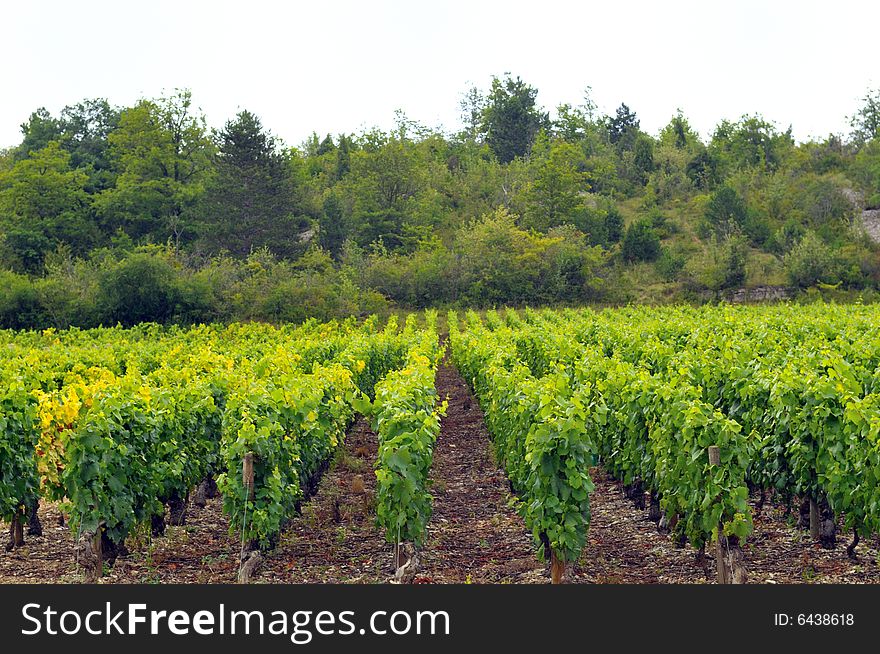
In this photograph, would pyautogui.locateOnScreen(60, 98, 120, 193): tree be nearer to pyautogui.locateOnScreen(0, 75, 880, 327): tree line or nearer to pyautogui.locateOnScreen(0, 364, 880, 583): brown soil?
pyautogui.locateOnScreen(0, 75, 880, 327): tree line

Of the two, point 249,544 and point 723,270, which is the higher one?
point 723,270

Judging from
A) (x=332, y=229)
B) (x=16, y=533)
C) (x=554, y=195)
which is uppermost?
(x=554, y=195)

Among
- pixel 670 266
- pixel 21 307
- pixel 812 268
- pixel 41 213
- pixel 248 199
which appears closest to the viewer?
pixel 21 307

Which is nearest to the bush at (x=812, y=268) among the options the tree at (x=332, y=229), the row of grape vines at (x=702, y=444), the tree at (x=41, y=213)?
the tree at (x=332, y=229)

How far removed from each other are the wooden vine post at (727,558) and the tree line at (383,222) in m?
38.4

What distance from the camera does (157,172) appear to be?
6644 centimetres

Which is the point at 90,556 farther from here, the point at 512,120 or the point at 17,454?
the point at 512,120

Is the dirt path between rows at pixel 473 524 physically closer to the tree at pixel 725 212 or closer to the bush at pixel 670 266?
the bush at pixel 670 266

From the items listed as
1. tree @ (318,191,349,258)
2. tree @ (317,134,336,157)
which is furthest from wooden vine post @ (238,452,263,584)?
tree @ (317,134,336,157)

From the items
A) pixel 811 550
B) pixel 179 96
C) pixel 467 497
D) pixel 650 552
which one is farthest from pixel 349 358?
pixel 179 96

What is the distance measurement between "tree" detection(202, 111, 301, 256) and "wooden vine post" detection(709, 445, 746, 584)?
181 ft

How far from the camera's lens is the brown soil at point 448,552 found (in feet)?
32.1

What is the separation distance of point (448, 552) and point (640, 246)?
52.6m

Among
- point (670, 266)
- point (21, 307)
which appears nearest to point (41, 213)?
point (21, 307)
